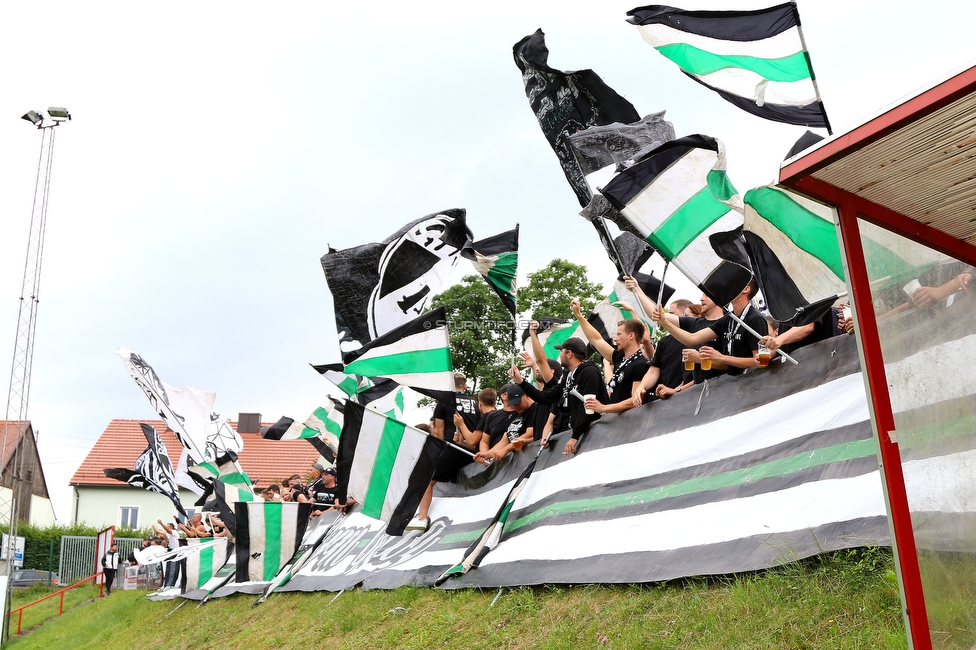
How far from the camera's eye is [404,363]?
1007 cm

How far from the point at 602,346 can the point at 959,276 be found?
190 inches

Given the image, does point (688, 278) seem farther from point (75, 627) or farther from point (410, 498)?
point (75, 627)

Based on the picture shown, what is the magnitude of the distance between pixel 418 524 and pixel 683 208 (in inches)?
180

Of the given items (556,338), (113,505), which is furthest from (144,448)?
(556,338)

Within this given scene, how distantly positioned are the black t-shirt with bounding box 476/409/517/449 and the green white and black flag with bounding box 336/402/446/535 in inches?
24.3

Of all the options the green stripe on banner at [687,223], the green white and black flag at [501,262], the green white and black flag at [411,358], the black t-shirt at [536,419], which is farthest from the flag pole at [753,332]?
the green white and black flag at [501,262]

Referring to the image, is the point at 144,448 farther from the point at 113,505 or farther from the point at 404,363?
the point at 404,363

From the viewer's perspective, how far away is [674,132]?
9.02 metres

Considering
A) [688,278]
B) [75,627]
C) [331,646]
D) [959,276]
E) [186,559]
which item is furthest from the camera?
[75,627]

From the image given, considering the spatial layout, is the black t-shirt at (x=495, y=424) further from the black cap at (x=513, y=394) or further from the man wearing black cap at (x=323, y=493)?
the man wearing black cap at (x=323, y=493)

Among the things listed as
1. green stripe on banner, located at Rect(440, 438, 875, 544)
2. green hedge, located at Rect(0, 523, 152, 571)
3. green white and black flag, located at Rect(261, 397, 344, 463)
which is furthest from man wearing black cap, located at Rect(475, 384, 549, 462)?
green hedge, located at Rect(0, 523, 152, 571)

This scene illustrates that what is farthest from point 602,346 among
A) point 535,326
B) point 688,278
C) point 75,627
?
point 75,627

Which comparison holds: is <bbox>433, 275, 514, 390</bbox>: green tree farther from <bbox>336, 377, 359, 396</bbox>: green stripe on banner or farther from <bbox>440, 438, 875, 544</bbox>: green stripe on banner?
<bbox>440, 438, 875, 544</bbox>: green stripe on banner

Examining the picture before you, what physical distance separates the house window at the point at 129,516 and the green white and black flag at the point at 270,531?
138ft
